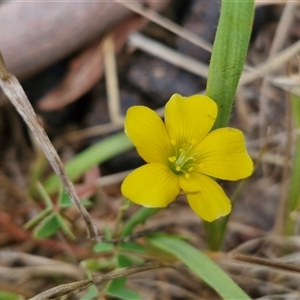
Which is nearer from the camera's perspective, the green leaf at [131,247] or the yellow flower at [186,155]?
the yellow flower at [186,155]

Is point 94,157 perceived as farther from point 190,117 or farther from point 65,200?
point 190,117

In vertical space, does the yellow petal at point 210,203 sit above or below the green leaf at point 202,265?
above

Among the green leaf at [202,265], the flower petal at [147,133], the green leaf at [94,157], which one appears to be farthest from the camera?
the green leaf at [94,157]

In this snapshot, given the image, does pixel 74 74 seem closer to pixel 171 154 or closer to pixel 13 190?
pixel 13 190

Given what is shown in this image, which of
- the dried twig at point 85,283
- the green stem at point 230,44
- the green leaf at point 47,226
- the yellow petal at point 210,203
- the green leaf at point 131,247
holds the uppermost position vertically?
the green stem at point 230,44

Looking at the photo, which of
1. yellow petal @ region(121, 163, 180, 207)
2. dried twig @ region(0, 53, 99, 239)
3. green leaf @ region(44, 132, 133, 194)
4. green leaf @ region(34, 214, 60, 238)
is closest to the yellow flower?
yellow petal @ region(121, 163, 180, 207)

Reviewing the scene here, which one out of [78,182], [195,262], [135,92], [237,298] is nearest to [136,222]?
[195,262]

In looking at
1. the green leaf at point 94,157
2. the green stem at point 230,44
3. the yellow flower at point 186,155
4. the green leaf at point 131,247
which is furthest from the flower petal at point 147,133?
the green leaf at point 94,157

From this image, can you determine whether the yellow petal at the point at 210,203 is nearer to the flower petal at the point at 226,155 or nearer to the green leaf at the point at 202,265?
the flower petal at the point at 226,155
